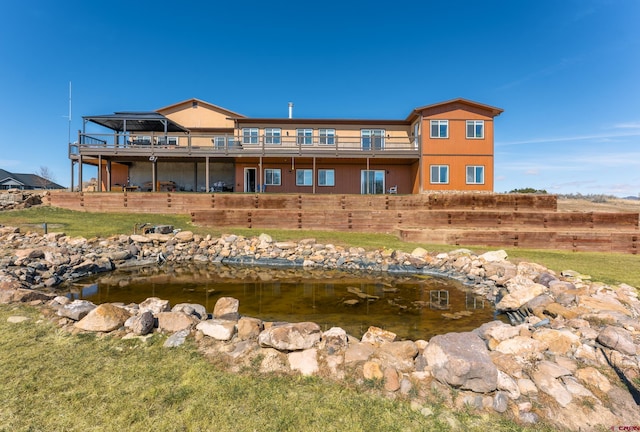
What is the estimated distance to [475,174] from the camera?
20.5 m

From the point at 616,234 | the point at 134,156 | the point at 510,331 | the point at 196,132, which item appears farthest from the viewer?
the point at 196,132

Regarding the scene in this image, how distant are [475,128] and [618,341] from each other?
63.9 ft

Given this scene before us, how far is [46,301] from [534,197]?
20.1 meters

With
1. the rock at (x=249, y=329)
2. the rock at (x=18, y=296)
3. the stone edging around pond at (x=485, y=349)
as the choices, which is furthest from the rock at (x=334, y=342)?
the rock at (x=18, y=296)

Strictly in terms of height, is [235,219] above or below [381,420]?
above

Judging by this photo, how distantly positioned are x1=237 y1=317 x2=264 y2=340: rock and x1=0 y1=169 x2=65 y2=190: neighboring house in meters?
55.8

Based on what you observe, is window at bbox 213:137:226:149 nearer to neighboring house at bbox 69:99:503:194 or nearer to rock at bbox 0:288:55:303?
neighboring house at bbox 69:99:503:194

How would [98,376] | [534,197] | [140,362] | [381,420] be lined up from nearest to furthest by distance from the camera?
[381,420], [98,376], [140,362], [534,197]

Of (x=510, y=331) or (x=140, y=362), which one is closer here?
(x=140, y=362)

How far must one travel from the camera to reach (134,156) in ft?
66.4

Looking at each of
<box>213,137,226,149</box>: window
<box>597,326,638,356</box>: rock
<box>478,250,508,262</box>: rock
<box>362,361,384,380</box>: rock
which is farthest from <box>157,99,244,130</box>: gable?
<box>597,326,638,356</box>: rock

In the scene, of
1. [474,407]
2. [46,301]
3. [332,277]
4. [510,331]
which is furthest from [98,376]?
[332,277]

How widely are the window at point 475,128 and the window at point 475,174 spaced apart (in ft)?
6.71

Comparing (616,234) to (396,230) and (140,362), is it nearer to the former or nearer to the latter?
(396,230)
